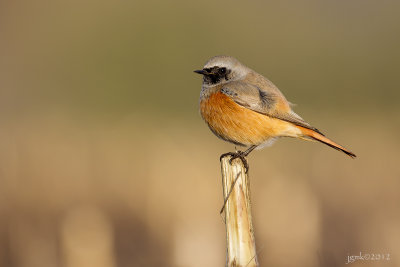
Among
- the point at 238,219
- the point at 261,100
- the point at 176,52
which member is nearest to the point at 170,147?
the point at 261,100

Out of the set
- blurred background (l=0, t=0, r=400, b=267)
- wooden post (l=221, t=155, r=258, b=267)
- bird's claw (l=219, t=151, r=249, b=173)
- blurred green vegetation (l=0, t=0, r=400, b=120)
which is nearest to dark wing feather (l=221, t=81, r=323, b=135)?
bird's claw (l=219, t=151, r=249, b=173)

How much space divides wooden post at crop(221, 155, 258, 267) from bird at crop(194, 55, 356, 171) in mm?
1171

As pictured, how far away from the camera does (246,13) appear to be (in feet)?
75.7

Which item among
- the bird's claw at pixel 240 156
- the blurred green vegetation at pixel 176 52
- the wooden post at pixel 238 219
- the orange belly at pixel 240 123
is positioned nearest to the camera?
the wooden post at pixel 238 219

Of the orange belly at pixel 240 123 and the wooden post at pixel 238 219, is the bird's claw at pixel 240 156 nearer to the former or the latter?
the orange belly at pixel 240 123

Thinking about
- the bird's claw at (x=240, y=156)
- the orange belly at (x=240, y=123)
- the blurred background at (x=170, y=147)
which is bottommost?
the blurred background at (x=170, y=147)

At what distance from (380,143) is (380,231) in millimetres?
3064

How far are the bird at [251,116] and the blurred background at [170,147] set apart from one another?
75.8 inches

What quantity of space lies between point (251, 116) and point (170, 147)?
4.29 m

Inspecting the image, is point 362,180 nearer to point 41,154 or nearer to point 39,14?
point 41,154

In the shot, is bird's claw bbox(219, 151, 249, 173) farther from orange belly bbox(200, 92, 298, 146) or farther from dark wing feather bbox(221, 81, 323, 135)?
dark wing feather bbox(221, 81, 323, 135)

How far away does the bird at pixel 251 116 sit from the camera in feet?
20.9

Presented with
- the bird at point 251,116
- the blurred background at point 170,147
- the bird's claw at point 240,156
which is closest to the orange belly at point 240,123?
the bird at point 251,116

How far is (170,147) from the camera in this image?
415 inches
